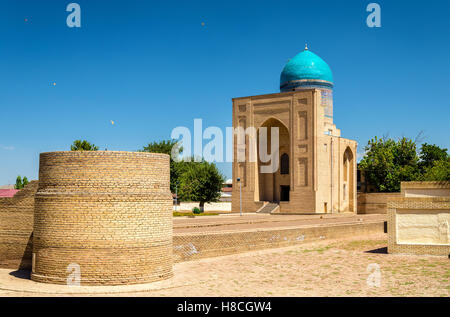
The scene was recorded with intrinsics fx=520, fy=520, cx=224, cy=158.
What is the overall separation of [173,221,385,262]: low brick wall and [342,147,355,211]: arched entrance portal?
1812 cm

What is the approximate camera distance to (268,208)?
40531 mm

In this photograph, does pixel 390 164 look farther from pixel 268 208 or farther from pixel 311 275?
pixel 311 275

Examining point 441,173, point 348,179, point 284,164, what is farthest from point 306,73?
point 441,173

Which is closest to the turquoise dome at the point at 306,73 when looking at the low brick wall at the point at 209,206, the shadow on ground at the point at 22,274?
the low brick wall at the point at 209,206

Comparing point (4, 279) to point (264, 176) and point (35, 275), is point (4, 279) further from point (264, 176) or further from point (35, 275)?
point (264, 176)

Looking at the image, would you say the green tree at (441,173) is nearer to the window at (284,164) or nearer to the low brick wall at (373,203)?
the low brick wall at (373,203)

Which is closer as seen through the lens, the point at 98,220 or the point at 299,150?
the point at 98,220

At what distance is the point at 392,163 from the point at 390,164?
23 cm

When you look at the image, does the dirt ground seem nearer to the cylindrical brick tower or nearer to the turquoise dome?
the cylindrical brick tower

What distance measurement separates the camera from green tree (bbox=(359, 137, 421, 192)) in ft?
154

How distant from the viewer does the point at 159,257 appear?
43.5ft

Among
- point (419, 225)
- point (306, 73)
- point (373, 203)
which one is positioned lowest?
point (373, 203)
